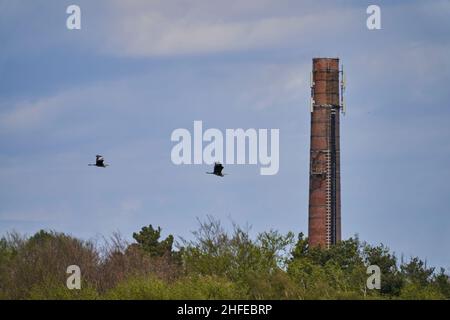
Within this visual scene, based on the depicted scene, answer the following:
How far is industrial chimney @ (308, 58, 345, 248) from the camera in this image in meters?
99.1

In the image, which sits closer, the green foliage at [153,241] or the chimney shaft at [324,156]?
the chimney shaft at [324,156]

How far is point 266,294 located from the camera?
60.1 meters

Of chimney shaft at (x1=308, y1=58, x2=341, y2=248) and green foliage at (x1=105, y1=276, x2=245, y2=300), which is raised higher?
chimney shaft at (x1=308, y1=58, x2=341, y2=248)

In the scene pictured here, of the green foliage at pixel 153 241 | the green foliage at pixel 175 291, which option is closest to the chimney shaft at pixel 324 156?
the green foliage at pixel 153 241

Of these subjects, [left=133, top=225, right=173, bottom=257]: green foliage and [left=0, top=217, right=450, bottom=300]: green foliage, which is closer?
[left=0, top=217, right=450, bottom=300]: green foliage

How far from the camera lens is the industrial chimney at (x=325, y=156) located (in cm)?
9906

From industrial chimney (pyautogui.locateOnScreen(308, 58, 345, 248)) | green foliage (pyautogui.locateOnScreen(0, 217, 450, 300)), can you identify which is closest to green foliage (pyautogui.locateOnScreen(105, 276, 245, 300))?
green foliage (pyautogui.locateOnScreen(0, 217, 450, 300))

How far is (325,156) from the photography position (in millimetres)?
99438

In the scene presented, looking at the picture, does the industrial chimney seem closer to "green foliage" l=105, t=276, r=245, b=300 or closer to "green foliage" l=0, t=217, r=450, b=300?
"green foliage" l=0, t=217, r=450, b=300

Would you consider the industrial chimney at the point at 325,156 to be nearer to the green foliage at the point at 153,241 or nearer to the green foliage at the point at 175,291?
the green foliage at the point at 153,241

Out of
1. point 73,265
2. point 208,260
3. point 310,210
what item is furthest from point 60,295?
point 310,210

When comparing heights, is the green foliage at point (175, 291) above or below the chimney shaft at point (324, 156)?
below
